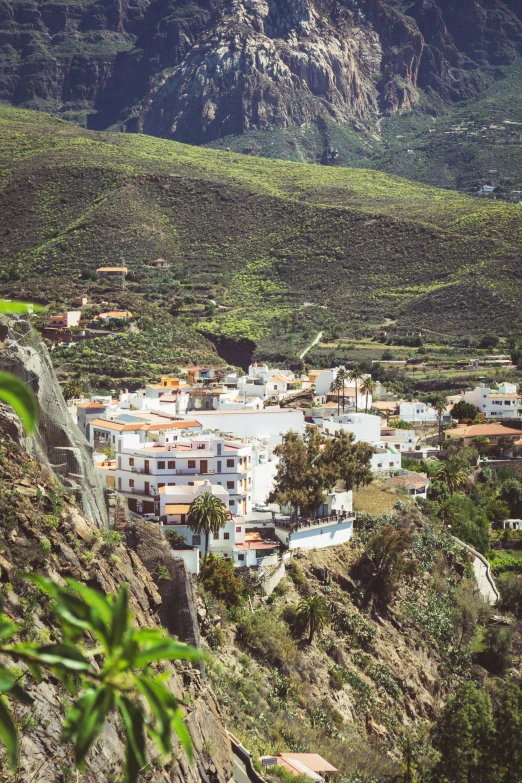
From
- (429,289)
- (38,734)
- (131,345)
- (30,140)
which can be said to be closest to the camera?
(38,734)

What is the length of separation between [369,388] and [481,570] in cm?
2160

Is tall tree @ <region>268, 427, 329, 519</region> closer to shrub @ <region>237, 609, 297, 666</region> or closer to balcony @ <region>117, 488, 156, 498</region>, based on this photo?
balcony @ <region>117, 488, 156, 498</region>

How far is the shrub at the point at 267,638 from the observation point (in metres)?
29.6

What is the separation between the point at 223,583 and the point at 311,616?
294cm

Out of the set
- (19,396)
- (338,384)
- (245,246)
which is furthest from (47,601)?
(245,246)

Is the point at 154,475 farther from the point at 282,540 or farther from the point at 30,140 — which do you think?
the point at 30,140

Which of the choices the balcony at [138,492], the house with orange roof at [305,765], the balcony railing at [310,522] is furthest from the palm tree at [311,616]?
the house with orange roof at [305,765]

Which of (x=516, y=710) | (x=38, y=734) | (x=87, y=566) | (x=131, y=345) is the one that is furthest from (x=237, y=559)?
(x=131, y=345)

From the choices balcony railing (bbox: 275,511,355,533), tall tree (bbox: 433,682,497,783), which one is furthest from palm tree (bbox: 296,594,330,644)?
balcony railing (bbox: 275,511,355,533)

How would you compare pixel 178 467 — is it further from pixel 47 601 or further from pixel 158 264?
pixel 158 264

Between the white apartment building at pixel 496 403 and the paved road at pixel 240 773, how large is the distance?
171ft

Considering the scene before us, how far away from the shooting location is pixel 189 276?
369 ft

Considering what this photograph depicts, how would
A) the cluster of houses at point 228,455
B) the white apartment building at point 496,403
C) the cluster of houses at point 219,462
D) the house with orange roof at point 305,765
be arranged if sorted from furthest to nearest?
the white apartment building at point 496,403, the cluster of houses at point 228,455, the cluster of houses at point 219,462, the house with orange roof at point 305,765

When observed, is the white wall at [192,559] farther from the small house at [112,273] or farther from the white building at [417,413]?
the small house at [112,273]
